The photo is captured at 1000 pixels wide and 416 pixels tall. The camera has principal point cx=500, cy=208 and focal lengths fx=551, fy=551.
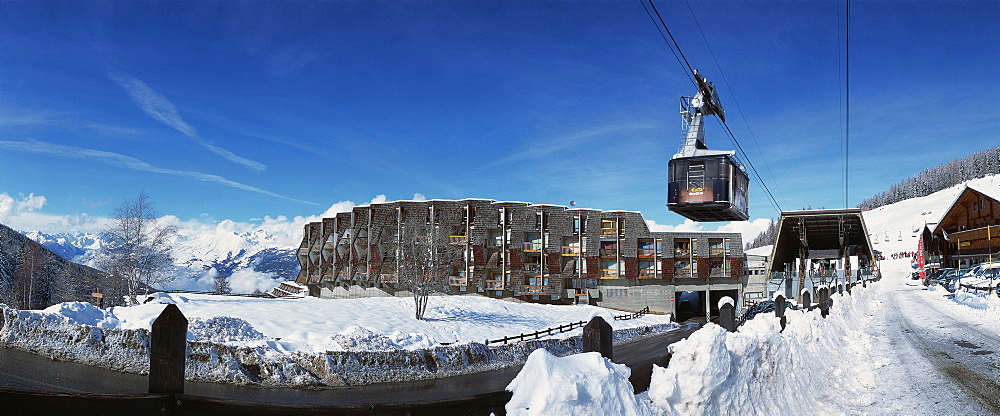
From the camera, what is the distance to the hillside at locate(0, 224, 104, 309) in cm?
4756

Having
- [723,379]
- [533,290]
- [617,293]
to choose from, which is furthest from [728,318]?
[617,293]

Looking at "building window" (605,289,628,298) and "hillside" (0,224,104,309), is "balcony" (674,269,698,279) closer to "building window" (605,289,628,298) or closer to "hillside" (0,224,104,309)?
"building window" (605,289,628,298)

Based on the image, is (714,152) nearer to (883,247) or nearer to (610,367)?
(610,367)

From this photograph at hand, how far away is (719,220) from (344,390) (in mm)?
22834

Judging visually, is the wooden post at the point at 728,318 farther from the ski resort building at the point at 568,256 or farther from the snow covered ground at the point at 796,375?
the ski resort building at the point at 568,256

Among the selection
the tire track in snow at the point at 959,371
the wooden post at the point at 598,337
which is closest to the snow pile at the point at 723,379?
the wooden post at the point at 598,337

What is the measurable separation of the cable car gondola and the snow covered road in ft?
29.1

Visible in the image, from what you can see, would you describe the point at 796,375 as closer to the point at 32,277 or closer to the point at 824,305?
the point at 824,305

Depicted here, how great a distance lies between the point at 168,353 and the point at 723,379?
5.00 metres

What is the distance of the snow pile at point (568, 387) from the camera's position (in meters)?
3.59

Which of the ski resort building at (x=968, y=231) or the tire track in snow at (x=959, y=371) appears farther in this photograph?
the ski resort building at (x=968, y=231)

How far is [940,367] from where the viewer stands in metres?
12.1

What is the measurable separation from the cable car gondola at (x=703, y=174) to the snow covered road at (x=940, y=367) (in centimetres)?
888

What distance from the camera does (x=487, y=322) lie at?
42062 millimetres
